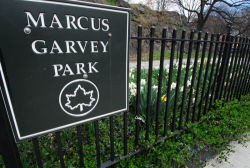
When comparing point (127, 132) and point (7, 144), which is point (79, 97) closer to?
point (7, 144)


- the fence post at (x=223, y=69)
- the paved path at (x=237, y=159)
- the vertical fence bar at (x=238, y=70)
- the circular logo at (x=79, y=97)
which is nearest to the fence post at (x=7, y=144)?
the circular logo at (x=79, y=97)

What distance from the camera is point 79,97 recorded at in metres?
1.45

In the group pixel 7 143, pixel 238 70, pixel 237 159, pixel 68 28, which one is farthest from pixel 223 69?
pixel 7 143

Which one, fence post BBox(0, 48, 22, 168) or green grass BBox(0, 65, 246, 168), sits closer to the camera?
fence post BBox(0, 48, 22, 168)

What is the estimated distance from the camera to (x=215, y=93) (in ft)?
10.9

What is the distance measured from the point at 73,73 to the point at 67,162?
40.3 inches

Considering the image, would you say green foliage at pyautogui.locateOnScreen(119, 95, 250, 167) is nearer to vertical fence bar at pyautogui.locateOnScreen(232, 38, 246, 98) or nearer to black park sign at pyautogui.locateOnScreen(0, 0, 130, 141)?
vertical fence bar at pyautogui.locateOnScreen(232, 38, 246, 98)

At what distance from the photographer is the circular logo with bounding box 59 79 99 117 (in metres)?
1.39

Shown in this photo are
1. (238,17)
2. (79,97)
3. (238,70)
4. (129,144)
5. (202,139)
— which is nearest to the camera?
(79,97)

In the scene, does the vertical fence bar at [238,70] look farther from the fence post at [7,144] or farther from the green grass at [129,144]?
the fence post at [7,144]

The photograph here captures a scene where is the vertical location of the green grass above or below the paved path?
above

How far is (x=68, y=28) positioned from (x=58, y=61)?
8.8 inches

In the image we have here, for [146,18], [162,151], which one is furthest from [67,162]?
[146,18]

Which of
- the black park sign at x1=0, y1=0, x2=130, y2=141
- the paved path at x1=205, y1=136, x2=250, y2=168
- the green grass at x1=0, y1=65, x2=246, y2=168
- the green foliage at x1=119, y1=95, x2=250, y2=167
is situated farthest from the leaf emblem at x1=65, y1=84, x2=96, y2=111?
the paved path at x1=205, y1=136, x2=250, y2=168
